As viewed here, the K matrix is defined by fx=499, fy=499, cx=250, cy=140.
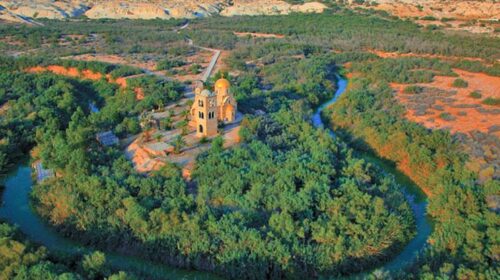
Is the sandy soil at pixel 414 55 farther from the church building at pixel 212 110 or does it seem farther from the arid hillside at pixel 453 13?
the church building at pixel 212 110

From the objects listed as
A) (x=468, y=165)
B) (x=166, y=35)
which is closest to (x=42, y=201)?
(x=468, y=165)

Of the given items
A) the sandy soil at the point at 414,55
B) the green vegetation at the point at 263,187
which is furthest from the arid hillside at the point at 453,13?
the green vegetation at the point at 263,187

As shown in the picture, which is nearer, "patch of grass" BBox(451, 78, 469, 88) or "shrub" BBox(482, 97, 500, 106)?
"shrub" BBox(482, 97, 500, 106)

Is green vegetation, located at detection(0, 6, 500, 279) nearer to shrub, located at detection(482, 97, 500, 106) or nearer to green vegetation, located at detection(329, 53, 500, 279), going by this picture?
green vegetation, located at detection(329, 53, 500, 279)

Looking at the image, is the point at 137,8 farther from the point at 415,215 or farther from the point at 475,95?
the point at 415,215

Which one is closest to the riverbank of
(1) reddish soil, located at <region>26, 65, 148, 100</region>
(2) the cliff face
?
(1) reddish soil, located at <region>26, 65, 148, 100</region>

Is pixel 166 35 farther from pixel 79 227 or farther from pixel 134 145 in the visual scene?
pixel 79 227
